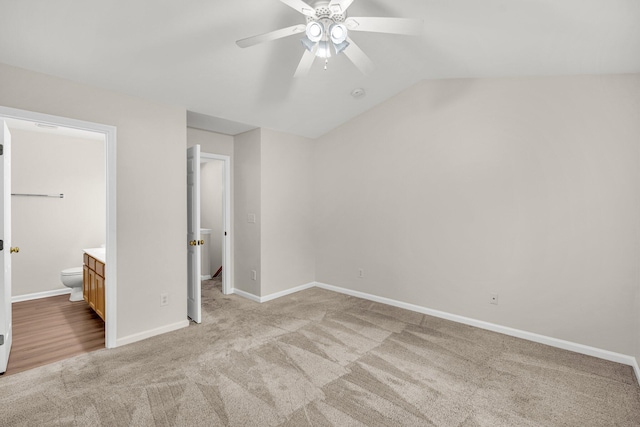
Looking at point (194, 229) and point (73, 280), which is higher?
point (194, 229)

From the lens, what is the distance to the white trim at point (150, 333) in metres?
2.87

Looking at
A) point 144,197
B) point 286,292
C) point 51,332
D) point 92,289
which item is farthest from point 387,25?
point 51,332

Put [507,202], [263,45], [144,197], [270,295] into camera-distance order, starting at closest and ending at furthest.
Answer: [263,45], [144,197], [507,202], [270,295]

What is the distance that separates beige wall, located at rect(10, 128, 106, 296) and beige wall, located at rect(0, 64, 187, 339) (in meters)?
2.60

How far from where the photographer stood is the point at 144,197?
118 inches

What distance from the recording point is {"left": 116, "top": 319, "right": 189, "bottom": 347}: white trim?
9.41ft

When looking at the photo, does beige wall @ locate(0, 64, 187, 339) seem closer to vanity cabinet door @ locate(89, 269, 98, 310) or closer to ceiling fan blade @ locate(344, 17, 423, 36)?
vanity cabinet door @ locate(89, 269, 98, 310)

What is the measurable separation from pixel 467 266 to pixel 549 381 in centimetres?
129

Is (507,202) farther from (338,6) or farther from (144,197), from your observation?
(144,197)

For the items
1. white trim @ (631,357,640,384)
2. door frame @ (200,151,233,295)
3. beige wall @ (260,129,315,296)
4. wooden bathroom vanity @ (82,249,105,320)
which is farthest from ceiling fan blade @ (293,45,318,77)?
white trim @ (631,357,640,384)

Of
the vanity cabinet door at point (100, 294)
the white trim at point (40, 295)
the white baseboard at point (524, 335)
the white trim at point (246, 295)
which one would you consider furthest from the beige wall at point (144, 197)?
the white trim at point (40, 295)

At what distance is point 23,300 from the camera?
14.0 feet

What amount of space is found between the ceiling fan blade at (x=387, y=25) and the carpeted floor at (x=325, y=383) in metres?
2.38

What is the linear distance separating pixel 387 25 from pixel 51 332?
4225 millimetres
